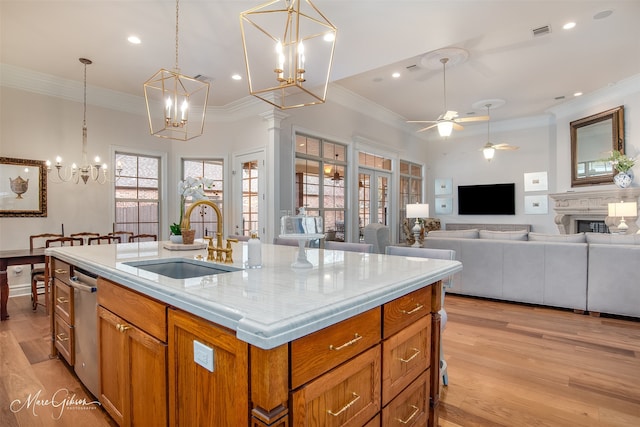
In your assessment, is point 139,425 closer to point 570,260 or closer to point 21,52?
point 570,260

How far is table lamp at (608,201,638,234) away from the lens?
470 centimetres

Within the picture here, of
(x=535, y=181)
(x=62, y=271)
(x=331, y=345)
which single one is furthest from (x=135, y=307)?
(x=535, y=181)

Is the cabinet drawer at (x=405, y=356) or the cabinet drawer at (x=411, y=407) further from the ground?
the cabinet drawer at (x=405, y=356)

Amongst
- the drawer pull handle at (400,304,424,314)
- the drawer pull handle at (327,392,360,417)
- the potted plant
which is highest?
the potted plant

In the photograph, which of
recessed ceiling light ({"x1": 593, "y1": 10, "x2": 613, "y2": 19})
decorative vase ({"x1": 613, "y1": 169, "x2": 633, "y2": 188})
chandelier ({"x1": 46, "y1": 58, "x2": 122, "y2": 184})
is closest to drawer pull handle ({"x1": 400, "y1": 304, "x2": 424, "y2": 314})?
recessed ceiling light ({"x1": 593, "y1": 10, "x2": 613, "y2": 19})

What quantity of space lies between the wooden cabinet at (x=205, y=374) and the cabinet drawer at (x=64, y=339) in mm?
1435

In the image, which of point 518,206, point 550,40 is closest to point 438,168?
point 518,206

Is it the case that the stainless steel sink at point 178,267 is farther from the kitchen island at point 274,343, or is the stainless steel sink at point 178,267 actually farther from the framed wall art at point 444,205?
the framed wall art at point 444,205

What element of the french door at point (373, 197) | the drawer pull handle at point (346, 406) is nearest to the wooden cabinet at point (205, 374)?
the drawer pull handle at point (346, 406)

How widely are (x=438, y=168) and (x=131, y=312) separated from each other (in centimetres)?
876

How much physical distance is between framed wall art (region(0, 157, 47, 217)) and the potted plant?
8.62 m

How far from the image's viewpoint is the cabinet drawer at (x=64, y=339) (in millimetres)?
2196

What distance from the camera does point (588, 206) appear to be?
20.2 feet

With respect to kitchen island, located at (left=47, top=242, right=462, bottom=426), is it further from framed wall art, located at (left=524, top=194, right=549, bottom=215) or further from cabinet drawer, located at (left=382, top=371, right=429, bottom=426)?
framed wall art, located at (left=524, top=194, right=549, bottom=215)
